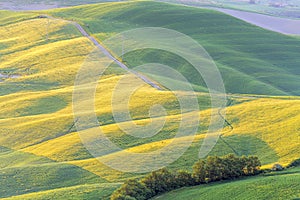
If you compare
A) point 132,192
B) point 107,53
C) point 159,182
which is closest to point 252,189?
point 159,182

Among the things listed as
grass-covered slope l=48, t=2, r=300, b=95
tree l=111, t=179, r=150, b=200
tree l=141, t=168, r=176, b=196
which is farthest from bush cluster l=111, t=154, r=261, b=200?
grass-covered slope l=48, t=2, r=300, b=95

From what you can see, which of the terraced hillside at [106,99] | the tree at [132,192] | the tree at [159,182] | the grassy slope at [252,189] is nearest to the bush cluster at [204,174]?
the tree at [159,182]

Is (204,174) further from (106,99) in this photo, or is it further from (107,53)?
(107,53)

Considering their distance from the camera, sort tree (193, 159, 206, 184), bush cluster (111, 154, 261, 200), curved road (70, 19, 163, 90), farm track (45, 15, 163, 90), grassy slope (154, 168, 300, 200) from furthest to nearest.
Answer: farm track (45, 15, 163, 90) → curved road (70, 19, 163, 90) → tree (193, 159, 206, 184) → bush cluster (111, 154, 261, 200) → grassy slope (154, 168, 300, 200)

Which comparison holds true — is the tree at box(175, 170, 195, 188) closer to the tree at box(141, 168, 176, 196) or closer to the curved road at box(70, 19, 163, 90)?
the tree at box(141, 168, 176, 196)

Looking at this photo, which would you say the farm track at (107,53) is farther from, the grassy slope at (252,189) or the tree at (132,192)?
the grassy slope at (252,189)

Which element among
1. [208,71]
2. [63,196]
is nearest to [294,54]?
[208,71]
